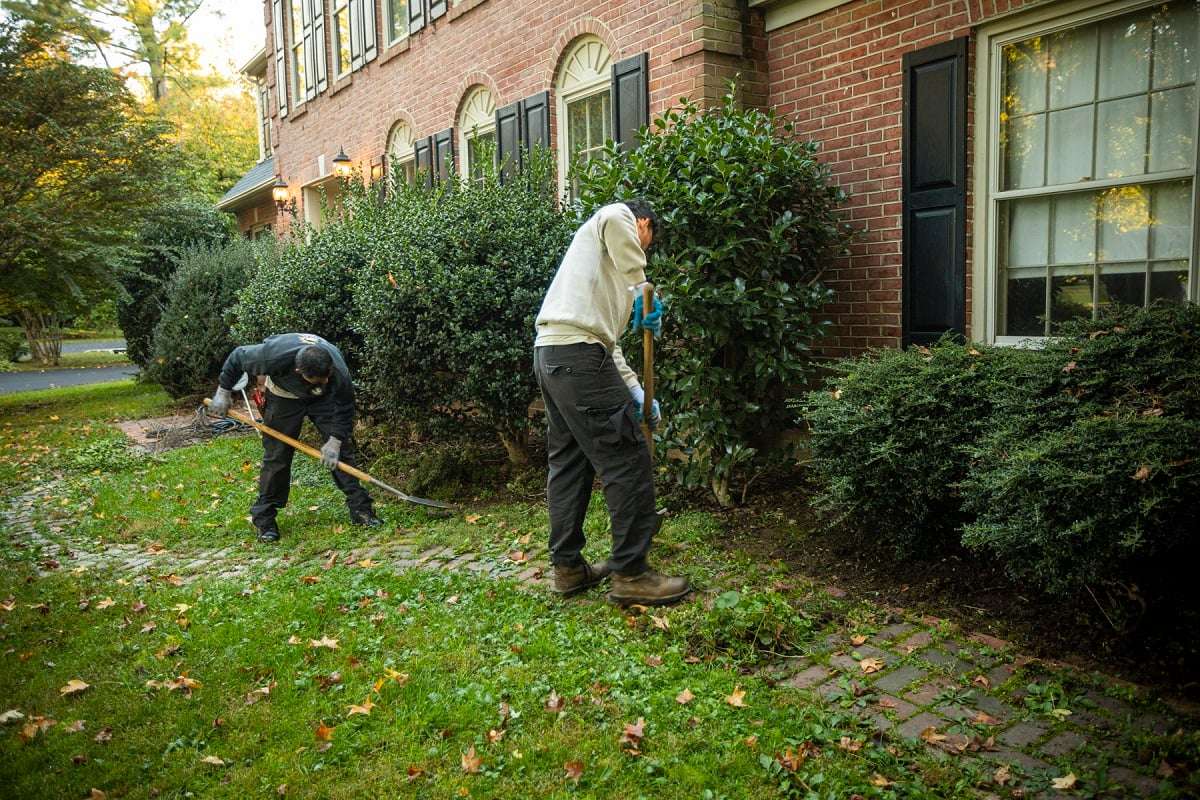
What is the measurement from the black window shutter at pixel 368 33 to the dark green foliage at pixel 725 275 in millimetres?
9958

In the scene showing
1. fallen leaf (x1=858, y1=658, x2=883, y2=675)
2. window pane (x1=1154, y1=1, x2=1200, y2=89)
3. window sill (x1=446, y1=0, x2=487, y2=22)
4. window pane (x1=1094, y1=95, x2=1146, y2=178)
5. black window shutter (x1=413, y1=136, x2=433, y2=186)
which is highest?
window sill (x1=446, y1=0, x2=487, y2=22)

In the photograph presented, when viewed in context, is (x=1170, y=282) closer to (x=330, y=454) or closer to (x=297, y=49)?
(x=330, y=454)

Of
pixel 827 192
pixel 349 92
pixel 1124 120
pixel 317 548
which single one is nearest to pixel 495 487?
pixel 317 548

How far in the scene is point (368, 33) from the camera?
14.6 meters

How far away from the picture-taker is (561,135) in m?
10.1

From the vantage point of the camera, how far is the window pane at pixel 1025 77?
18.2 ft

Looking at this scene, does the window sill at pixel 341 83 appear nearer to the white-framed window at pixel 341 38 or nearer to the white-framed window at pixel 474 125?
the white-framed window at pixel 341 38

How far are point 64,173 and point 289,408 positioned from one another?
1127cm

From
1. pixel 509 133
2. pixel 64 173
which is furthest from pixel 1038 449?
pixel 64 173

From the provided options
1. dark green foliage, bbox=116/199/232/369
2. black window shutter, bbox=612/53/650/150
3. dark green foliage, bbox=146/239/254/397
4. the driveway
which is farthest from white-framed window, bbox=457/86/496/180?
the driveway

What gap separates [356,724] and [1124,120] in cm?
524

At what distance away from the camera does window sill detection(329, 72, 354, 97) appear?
611 inches

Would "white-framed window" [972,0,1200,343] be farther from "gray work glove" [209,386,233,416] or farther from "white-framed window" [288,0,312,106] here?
"white-framed window" [288,0,312,106]

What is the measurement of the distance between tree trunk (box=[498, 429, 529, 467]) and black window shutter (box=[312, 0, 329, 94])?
11.6m
